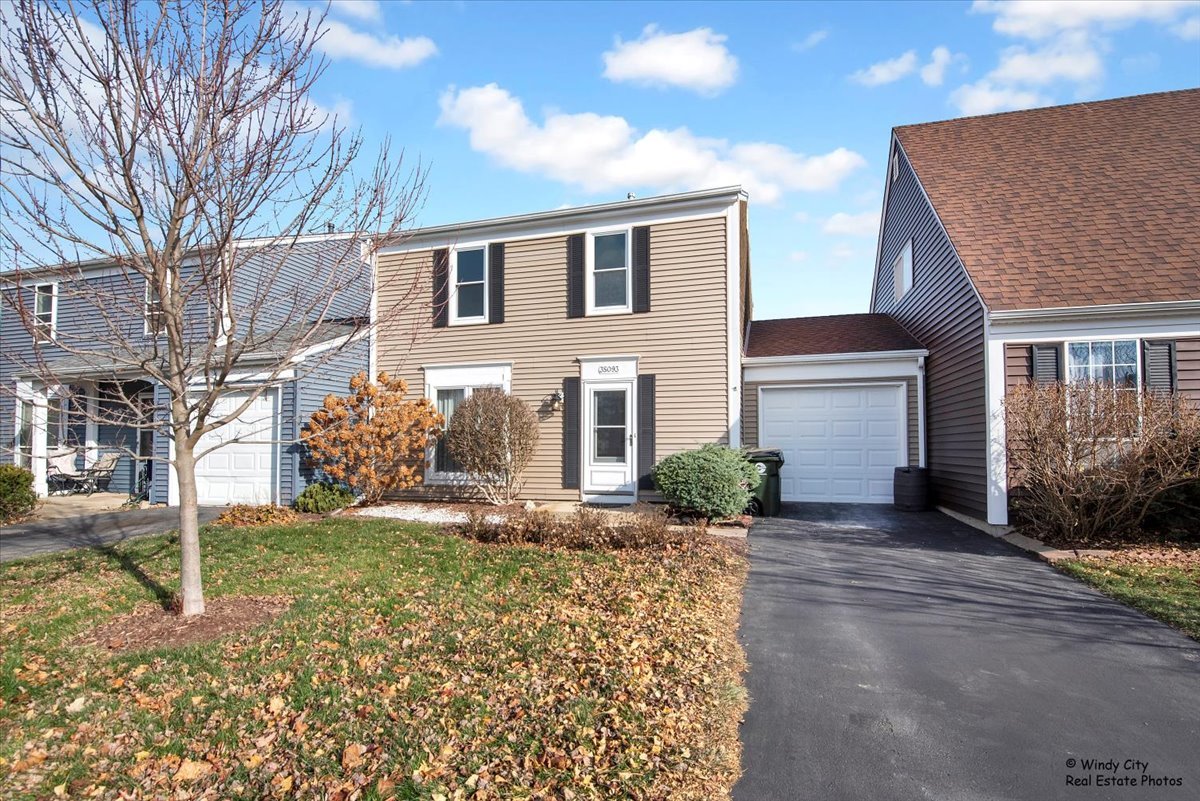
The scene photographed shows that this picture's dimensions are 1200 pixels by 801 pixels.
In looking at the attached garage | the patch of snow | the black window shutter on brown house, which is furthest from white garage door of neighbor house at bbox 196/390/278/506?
the attached garage

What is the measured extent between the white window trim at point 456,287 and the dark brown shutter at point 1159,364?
34.9 feet

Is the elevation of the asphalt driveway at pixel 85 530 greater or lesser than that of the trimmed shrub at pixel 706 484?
lesser

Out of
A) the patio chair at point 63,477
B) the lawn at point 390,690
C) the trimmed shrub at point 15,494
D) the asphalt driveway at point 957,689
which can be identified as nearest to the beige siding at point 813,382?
the asphalt driveway at point 957,689

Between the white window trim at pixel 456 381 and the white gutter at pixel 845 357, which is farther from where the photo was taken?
the white window trim at pixel 456 381

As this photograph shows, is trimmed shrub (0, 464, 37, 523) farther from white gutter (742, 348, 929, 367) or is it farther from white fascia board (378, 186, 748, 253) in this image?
white gutter (742, 348, 929, 367)

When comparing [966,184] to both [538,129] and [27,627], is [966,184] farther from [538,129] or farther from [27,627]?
[27,627]

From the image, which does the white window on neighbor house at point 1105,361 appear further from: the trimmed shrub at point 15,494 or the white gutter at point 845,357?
the trimmed shrub at point 15,494

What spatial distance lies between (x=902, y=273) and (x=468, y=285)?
9.74 meters

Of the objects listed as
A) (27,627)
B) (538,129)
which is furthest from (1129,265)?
(27,627)

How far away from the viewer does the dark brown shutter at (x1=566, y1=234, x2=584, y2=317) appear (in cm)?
1245

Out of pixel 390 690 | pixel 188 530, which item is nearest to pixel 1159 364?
pixel 390 690

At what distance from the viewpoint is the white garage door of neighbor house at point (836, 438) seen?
12102mm

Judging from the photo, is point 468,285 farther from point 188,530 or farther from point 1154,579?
point 1154,579

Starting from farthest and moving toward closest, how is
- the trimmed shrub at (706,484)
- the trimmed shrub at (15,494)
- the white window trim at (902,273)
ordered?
the white window trim at (902,273) → the trimmed shrub at (15,494) → the trimmed shrub at (706,484)
